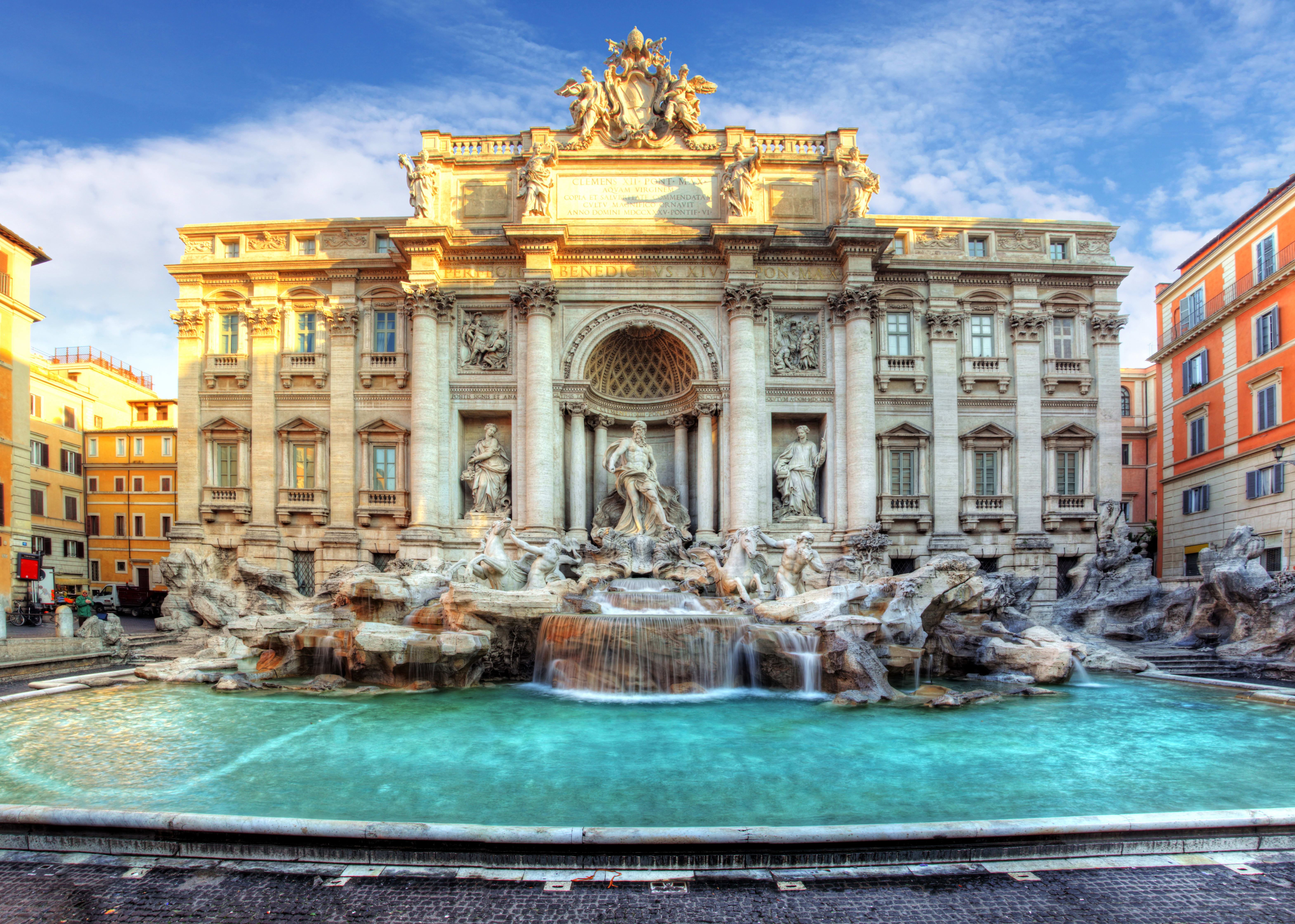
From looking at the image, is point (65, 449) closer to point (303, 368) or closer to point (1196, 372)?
point (303, 368)

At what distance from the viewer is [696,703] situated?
556 inches

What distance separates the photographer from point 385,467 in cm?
2597

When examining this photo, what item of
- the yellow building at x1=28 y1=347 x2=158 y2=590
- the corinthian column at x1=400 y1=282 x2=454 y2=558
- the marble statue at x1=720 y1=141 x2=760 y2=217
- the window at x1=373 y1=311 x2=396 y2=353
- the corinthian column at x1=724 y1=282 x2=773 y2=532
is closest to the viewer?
the corinthian column at x1=724 y1=282 x2=773 y2=532

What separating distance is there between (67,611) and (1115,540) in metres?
29.6

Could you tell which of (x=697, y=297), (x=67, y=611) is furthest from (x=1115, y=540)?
(x=67, y=611)

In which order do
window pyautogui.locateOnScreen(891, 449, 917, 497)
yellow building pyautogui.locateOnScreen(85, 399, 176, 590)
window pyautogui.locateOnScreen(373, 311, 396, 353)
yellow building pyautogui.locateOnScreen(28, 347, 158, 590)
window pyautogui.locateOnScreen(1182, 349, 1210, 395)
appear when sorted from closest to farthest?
window pyautogui.locateOnScreen(891, 449, 917, 497) < window pyautogui.locateOnScreen(373, 311, 396, 353) < window pyautogui.locateOnScreen(1182, 349, 1210, 395) < yellow building pyautogui.locateOnScreen(28, 347, 158, 590) < yellow building pyautogui.locateOnScreen(85, 399, 176, 590)

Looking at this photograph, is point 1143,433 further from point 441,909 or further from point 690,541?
point 441,909

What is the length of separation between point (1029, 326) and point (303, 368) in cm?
2470

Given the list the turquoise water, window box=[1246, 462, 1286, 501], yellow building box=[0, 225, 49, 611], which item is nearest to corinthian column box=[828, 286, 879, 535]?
the turquoise water

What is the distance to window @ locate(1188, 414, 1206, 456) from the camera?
101 feet

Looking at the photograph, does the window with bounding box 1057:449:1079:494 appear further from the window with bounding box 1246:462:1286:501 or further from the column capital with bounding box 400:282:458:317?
the column capital with bounding box 400:282:458:317

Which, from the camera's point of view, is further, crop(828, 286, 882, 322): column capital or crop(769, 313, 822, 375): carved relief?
crop(769, 313, 822, 375): carved relief

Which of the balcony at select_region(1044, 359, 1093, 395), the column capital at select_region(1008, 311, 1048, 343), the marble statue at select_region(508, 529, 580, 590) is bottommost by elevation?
the marble statue at select_region(508, 529, 580, 590)

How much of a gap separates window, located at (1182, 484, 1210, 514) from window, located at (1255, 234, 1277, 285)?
812 centimetres
